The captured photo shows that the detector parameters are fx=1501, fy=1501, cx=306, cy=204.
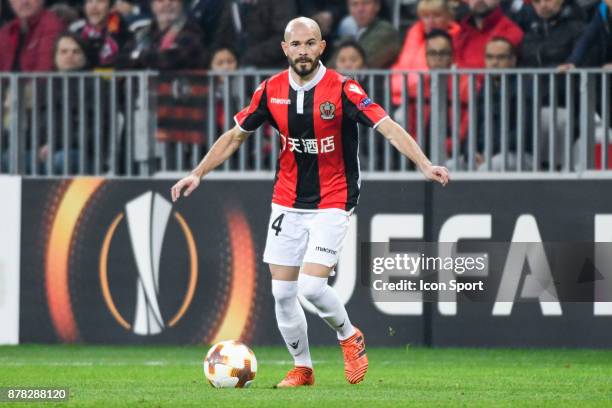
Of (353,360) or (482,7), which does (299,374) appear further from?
(482,7)

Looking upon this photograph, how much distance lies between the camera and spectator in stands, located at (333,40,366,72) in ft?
49.7

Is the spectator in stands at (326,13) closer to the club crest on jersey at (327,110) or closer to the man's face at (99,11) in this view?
the man's face at (99,11)

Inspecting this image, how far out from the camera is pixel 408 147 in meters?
10.2

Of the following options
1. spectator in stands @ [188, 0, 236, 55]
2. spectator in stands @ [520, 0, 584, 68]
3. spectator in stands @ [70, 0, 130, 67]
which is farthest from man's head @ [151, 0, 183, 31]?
spectator in stands @ [520, 0, 584, 68]

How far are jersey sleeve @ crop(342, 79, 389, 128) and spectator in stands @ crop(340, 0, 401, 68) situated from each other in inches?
209

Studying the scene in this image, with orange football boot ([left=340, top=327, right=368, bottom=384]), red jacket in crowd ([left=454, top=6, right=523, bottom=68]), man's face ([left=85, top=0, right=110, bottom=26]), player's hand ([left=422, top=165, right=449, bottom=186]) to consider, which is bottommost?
orange football boot ([left=340, top=327, right=368, bottom=384])

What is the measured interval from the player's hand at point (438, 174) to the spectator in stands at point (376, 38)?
239 inches

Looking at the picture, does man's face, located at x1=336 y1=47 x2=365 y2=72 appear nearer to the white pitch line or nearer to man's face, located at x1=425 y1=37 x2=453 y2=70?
man's face, located at x1=425 y1=37 x2=453 y2=70

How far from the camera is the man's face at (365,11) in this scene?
53.4ft

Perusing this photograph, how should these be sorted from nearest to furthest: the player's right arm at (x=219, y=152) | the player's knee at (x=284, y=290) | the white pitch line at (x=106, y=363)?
the player's knee at (x=284, y=290), the player's right arm at (x=219, y=152), the white pitch line at (x=106, y=363)

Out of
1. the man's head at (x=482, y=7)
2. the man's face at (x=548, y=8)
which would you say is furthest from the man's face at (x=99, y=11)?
the man's face at (x=548, y=8)

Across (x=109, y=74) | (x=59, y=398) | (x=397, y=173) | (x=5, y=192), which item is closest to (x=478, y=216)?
(x=397, y=173)

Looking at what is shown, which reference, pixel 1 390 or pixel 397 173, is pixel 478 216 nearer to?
pixel 397 173

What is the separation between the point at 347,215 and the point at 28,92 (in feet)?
18.5
